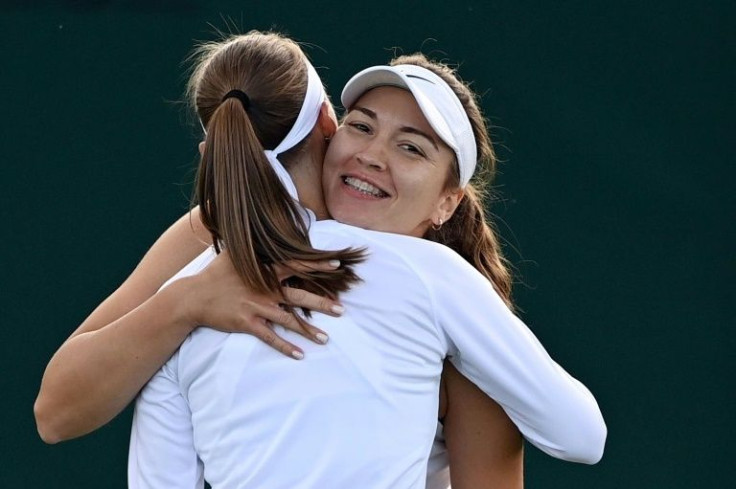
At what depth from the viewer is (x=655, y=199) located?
10.5 feet

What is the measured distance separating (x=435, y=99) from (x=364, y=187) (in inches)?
7.2

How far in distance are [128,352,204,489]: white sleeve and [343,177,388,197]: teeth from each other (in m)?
0.37

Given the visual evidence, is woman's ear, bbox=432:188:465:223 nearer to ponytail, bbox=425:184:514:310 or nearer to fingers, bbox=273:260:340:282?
ponytail, bbox=425:184:514:310

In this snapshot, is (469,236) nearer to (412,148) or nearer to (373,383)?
(412,148)

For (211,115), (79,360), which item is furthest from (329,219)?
(79,360)

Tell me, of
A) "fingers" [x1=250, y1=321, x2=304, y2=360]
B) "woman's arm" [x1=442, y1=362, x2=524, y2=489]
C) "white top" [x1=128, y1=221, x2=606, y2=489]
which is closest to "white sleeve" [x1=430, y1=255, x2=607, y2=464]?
"white top" [x1=128, y1=221, x2=606, y2=489]

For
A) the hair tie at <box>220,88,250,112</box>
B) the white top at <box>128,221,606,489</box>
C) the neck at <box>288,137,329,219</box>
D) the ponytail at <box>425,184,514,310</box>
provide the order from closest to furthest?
→ the white top at <box>128,221,606,489</box> → the hair tie at <box>220,88,250,112</box> → the neck at <box>288,137,329,219</box> → the ponytail at <box>425,184,514,310</box>

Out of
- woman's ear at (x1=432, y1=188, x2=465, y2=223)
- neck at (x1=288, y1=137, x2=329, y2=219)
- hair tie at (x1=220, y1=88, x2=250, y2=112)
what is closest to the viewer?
hair tie at (x1=220, y1=88, x2=250, y2=112)

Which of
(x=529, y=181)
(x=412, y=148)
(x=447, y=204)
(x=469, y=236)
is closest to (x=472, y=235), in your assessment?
(x=469, y=236)

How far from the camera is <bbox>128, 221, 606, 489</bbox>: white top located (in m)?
1.90

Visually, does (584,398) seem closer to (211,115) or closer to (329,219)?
(329,219)

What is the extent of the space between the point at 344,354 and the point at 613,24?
151cm

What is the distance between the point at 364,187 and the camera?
2100 mm

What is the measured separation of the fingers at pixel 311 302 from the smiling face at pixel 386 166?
0.19 m
